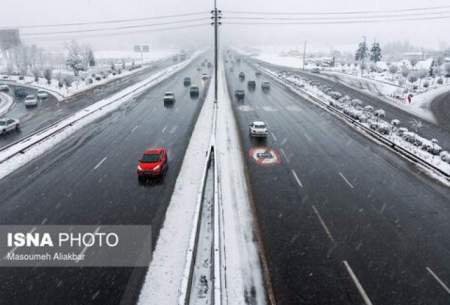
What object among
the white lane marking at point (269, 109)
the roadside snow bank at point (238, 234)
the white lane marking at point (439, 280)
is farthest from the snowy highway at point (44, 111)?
the white lane marking at point (439, 280)

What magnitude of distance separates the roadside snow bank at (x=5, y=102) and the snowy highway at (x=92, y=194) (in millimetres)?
23917

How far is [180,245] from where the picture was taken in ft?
41.4

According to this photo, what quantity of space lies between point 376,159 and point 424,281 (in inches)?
533

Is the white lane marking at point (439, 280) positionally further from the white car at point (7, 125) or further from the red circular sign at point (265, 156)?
the white car at point (7, 125)

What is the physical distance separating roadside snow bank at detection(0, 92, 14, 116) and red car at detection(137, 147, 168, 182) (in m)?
37.8

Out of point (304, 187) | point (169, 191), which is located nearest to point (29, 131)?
point (169, 191)

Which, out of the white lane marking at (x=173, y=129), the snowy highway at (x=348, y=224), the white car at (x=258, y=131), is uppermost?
the white car at (x=258, y=131)

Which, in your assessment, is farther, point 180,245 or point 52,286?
point 180,245

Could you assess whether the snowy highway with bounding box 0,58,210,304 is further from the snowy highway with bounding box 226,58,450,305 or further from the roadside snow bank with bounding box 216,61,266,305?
the snowy highway with bounding box 226,58,450,305

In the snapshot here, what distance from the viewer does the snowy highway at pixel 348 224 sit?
1059 centimetres

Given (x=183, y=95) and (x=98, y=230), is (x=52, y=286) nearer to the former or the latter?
(x=98, y=230)

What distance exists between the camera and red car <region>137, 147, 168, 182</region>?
19047mm

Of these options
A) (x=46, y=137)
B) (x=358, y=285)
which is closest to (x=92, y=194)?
(x=358, y=285)

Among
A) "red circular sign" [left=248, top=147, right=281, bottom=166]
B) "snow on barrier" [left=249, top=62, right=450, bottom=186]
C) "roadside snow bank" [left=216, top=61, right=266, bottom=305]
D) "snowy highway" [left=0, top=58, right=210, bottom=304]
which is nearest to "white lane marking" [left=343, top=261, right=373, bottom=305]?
"roadside snow bank" [left=216, top=61, right=266, bottom=305]
